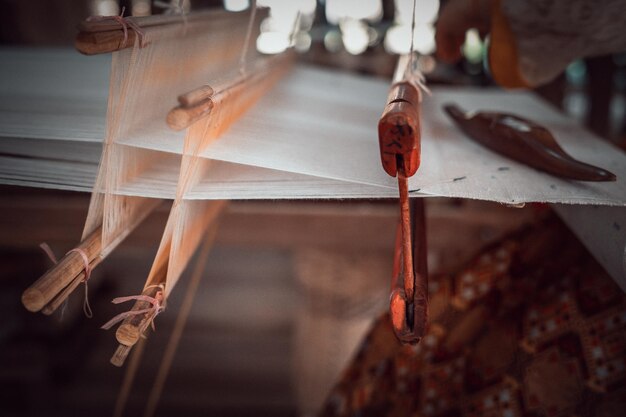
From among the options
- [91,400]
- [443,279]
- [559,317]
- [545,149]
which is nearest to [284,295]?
[91,400]

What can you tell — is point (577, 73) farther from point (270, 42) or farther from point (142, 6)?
point (270, 42)

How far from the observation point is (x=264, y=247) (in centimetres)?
303

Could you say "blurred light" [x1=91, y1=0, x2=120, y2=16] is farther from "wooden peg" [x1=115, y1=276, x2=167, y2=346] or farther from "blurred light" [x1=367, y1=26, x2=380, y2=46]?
"wooden peg" [x1=115, y1=276, x2=167, y2=346]

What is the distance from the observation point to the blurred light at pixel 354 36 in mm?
2596

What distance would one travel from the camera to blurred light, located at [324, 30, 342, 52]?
2651 millimetres

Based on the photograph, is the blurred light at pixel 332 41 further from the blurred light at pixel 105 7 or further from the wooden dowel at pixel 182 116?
the wooden dowel at pixel 182 116

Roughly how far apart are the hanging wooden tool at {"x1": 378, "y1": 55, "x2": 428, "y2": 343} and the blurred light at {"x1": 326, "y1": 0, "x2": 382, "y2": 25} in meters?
2.43

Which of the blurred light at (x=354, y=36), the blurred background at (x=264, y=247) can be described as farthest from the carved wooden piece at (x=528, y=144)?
the blurred light at (x=354, y=36)

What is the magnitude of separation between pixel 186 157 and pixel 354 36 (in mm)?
2240

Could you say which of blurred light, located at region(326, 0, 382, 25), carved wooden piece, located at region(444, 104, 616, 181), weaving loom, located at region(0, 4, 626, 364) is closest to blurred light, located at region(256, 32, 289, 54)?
weaving loom, located at region(0, 4, 626, 364)

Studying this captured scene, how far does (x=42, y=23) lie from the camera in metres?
2.95

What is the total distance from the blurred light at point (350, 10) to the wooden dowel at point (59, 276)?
258 centimetres

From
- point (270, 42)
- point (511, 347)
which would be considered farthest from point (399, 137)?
point (270, 42)

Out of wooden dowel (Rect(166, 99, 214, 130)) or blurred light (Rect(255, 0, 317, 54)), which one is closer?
wooden dowel (Rect(166, 99, 214, 130))
